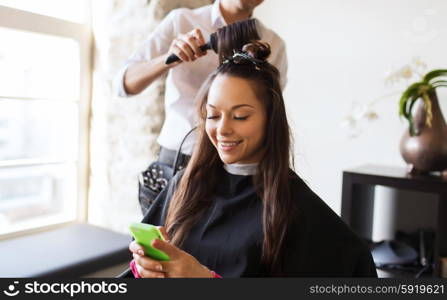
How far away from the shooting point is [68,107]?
2457 millimetres

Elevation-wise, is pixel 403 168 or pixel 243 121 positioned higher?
pixel 243 121

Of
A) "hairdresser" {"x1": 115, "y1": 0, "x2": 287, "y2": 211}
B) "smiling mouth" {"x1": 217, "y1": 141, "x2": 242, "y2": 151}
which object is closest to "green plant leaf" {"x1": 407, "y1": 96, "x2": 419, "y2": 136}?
"hairdresser" {"x1": 115, "y1": 0, "x2": 287, "y2": 211}

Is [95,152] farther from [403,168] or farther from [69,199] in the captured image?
[403,168]

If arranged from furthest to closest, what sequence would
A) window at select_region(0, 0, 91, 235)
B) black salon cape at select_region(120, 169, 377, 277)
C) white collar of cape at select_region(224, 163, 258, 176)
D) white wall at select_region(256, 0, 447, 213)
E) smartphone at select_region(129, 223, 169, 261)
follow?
window at select_region(0, 0, 91, 235) < white wall at select_region(256, 0, 447, 213) < white collar of cape at select_region(224, 163, 258, 176) < black salon cape at select_region(120, 169, 377, 277) < smartphone at select_region(129, 223, 169, 261)

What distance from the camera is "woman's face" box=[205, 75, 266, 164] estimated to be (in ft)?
3.47

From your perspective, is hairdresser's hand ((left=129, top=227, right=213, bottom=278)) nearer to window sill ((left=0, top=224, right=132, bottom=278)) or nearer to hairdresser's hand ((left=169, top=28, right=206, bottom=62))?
hairdresser's hand ((left=169, top=28, right=206, bottom=62))

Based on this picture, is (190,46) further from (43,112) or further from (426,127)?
(43,112)

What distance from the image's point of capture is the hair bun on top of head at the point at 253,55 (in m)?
1.10

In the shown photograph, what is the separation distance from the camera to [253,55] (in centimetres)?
110

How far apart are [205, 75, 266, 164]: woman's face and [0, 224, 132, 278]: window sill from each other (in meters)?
0.87

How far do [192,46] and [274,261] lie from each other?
2.04ft

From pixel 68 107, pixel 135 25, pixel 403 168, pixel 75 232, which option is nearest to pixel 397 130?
pixel 403 168

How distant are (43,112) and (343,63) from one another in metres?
1.53

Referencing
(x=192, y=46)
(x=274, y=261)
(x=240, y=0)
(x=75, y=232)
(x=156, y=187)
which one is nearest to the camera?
(x=274, y=261)
